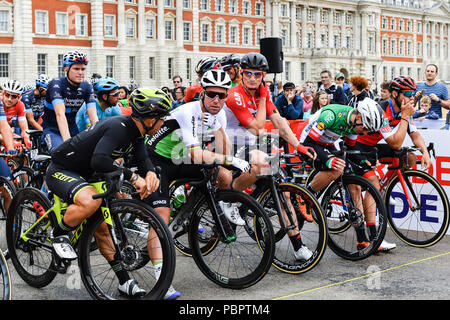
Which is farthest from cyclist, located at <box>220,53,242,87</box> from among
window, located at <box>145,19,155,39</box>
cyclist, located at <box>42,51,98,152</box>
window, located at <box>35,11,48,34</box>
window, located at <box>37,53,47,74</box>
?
window, located at <box>145,19,155,39</box>

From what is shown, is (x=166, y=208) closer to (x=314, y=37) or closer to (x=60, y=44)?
(x=60, y=44)

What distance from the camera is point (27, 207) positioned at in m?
5.58

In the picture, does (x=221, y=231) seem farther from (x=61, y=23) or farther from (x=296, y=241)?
(x=61, y=23)

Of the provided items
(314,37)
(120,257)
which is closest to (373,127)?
(120,257)

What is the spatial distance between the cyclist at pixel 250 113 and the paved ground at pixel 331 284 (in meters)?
0.65

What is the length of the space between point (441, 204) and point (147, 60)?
5431 centimetres

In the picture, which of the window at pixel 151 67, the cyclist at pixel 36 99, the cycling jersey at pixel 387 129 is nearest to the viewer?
the cycling jersey at pixel 387 129

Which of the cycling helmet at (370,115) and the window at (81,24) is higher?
the window at (81,24)

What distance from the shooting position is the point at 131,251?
15.9ft

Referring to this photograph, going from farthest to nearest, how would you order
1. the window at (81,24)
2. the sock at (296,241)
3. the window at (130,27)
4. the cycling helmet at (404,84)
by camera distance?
1. the window at (130,27)
2. the window at (81,24)
3. the cycling helmet at (404,84)
4. the sock at (296,241)

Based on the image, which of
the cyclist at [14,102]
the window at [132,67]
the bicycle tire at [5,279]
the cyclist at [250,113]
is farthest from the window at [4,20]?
the bicycle tire at [5,279]

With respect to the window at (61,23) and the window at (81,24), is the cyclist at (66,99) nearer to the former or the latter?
the window at (61,23)

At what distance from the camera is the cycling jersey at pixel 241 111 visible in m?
6.45

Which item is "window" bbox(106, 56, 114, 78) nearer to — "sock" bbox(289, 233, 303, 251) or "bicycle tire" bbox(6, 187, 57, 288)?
"bicycle tire" bbox(6, 187, 57, 288)
